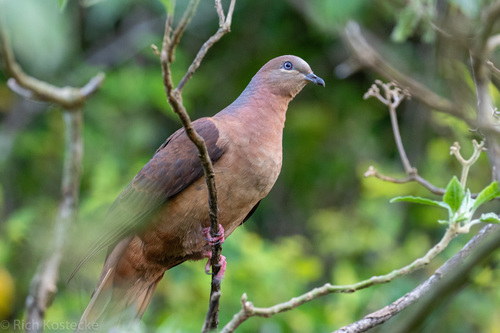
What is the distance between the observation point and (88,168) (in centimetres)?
602

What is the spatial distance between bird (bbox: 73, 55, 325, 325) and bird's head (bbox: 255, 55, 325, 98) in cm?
1

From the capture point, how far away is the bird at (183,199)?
3086 millimetres

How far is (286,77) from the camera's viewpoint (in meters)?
3.66

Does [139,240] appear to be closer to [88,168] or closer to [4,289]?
[4,289]

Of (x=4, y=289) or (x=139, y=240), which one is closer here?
(x=139, y=240)

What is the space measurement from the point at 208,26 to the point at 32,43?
5269 mm

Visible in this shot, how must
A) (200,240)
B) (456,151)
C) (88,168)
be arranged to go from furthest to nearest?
(88,168) < (200,240) < (456,151)

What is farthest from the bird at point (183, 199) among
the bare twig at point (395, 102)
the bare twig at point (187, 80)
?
the bare twig at point (395, 102)

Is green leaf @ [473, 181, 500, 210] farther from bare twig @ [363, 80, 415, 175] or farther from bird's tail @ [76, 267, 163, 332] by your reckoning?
bird's tail @ [76, 267, 163, 332]

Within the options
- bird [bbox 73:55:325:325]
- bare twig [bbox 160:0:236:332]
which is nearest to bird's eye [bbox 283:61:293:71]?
bird [bbox 73:55:325:325]

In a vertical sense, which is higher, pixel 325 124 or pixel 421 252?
pixel 325 124

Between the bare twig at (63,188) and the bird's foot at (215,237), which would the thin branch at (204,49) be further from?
the bird's foot at (215,237)

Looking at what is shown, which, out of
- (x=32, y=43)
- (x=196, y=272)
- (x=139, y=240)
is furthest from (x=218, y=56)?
(x=32, y=43)

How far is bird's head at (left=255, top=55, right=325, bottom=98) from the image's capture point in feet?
11.9
